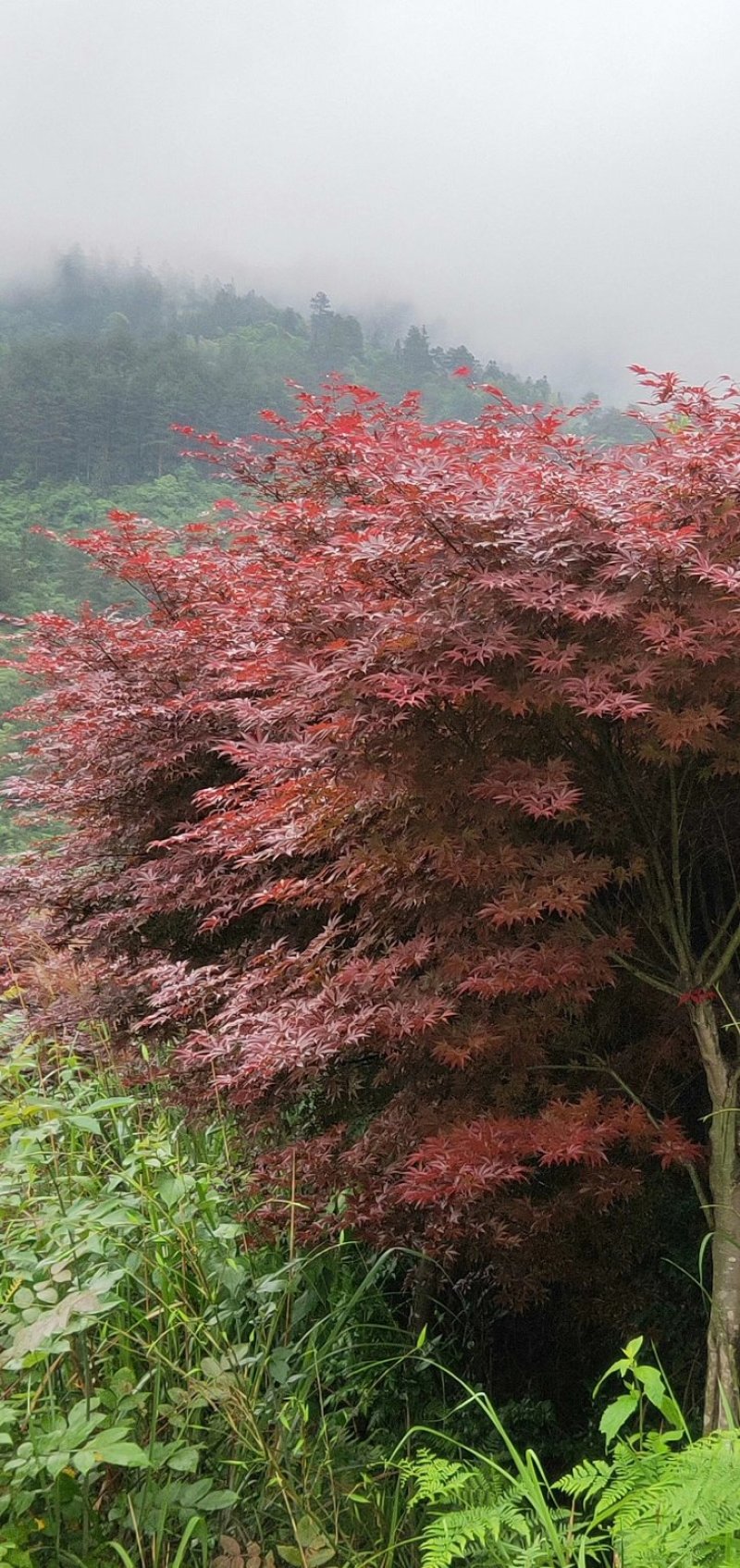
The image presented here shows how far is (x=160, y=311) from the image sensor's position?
148 feet

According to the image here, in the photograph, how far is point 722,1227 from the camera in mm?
2426

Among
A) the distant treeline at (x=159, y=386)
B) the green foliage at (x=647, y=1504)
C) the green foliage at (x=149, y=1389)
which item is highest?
the distant treeline at (x=159, y=386)

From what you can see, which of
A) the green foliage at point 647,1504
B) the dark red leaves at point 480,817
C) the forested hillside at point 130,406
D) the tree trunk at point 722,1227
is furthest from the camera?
the forested hillside at point 130,406

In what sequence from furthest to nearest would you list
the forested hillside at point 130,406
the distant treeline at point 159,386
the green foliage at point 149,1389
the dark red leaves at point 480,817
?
the distant treeline at point 159,386 < the forested hillside at point 130,406 < the dark red leaves at point 480,817 < the green foliage at point 149,1389

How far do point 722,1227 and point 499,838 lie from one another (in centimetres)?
109

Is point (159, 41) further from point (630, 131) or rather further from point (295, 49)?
point (630, 131)

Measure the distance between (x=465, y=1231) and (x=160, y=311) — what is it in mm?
48622

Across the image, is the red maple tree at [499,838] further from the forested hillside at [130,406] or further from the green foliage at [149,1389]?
the forested hillside at [130,406]

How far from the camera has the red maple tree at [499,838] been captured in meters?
2.04

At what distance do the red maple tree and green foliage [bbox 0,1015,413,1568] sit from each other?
408 millimetres

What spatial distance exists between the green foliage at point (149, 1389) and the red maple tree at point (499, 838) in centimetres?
41

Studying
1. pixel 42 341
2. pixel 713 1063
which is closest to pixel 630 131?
pixel 42 341

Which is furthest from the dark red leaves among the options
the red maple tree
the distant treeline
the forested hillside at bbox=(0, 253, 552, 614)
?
the distant treeline

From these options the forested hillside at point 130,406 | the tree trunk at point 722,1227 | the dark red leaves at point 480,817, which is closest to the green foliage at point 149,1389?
the dark red leaves at point 480,817
